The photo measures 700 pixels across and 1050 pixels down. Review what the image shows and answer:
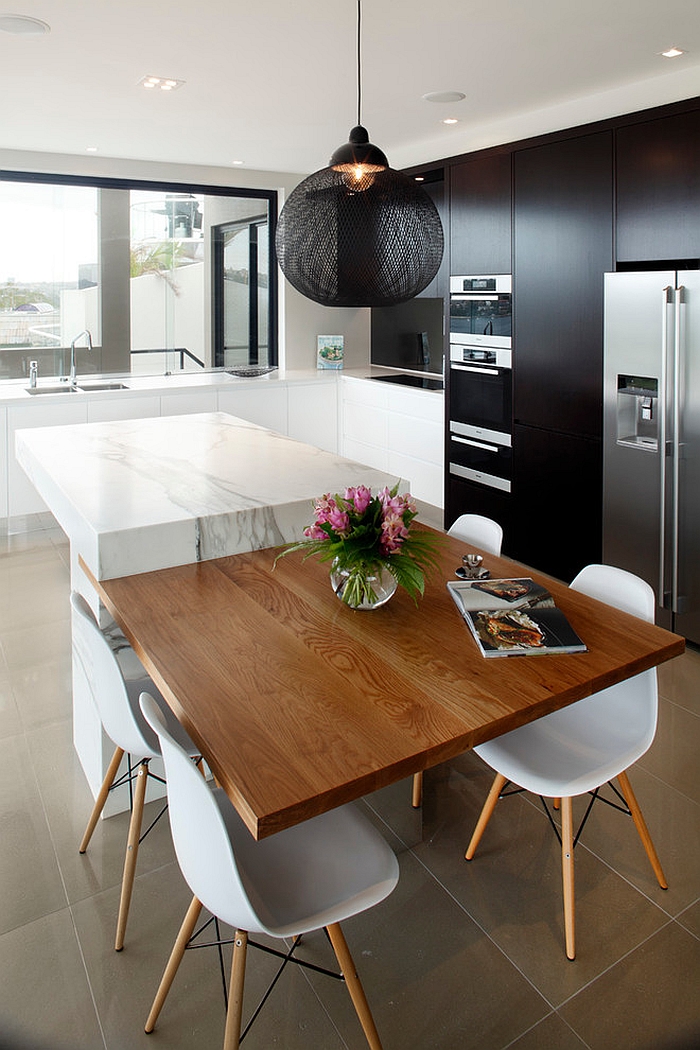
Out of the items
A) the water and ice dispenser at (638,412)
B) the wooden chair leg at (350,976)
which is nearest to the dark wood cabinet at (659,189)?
the water and ice dispenser at (638,412)

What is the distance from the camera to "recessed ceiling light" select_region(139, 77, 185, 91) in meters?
3.48

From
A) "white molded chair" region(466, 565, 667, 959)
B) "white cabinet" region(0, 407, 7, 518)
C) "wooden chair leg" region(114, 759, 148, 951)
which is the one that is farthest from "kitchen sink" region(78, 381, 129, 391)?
"white molded chair" region(466, 565, 667, 959)

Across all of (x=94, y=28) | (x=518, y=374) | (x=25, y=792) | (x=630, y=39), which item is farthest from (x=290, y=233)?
(x=518, y=374)

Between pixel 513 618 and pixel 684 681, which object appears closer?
pixel 513 618

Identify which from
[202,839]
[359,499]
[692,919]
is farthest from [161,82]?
[692,919]

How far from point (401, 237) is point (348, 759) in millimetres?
1379

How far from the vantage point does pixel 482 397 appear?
15.6ft

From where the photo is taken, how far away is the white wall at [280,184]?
5324 mm

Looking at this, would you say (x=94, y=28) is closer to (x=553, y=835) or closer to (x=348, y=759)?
(x=348, y=759)

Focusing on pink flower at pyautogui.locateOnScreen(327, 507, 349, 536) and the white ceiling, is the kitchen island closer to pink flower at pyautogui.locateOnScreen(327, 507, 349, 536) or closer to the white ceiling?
pink flower at pyautogui.locateOnScreen(327, 507, 349, 536)

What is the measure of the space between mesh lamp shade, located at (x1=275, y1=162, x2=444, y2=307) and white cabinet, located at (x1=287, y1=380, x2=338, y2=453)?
3831 millimetres

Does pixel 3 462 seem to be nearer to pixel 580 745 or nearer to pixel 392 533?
pixel 392 533

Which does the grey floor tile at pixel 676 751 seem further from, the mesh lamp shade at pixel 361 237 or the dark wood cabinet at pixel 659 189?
the dark wood cabinet at pixel 659 189

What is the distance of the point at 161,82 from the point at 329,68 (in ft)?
2.51
